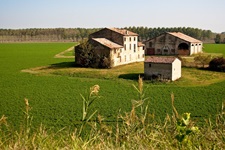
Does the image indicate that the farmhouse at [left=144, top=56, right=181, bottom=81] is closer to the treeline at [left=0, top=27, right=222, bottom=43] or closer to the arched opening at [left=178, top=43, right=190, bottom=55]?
the arched opening at [left=178, top=43, right=190, bottom=55]

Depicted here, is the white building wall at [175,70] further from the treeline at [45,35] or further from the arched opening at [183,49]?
the treeline at [45,35]

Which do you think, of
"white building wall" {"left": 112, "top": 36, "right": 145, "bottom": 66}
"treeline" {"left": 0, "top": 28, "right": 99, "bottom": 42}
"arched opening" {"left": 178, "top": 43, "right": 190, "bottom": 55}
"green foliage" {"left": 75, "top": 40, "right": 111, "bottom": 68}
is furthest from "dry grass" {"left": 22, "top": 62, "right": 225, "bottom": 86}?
"treeline" {"left": 0, "top": 28, "right": 99, "bottom": 42}

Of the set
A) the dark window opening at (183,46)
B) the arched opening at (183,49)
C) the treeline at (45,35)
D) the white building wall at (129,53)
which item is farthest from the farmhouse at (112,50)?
the treeline at (45,35)

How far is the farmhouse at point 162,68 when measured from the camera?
32.2 metres

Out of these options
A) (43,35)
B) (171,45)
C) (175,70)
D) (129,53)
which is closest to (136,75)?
(175,70)

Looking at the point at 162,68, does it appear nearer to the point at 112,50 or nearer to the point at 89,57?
the point at 112,50

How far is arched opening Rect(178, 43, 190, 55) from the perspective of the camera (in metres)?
58.8

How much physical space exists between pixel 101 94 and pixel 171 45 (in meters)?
38.1

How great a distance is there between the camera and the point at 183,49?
5931 centimetres

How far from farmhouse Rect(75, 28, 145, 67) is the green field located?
4012mm

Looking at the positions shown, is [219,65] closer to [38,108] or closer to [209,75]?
[209,75]

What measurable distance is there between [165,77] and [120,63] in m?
13.6

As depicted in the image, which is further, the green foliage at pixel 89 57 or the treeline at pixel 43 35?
the treeline at pixel 43 35

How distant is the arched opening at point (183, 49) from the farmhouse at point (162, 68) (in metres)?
26.0
